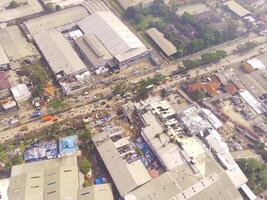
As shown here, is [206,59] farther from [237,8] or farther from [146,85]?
[237,8]

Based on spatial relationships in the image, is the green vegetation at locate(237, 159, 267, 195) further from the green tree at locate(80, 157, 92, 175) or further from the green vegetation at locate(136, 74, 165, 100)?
the green tree at locate(80, 157, 92, 175)

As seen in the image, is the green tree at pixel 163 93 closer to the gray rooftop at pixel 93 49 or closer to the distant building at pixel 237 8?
the gray rooftop at pixel 93 49

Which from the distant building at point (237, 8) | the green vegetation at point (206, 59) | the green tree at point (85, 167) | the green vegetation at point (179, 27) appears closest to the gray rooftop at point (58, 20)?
the green vegetation at point (179, 27)

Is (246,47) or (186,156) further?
(246,47)

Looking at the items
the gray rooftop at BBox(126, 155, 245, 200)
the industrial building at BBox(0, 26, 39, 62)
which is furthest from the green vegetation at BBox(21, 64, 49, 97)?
the gray rooftop at BBox(126, 155, 245, 200)

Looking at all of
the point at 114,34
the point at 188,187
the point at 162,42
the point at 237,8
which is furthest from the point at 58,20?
the point at 188,187

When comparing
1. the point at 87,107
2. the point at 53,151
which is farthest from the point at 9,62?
the point at 53,151
